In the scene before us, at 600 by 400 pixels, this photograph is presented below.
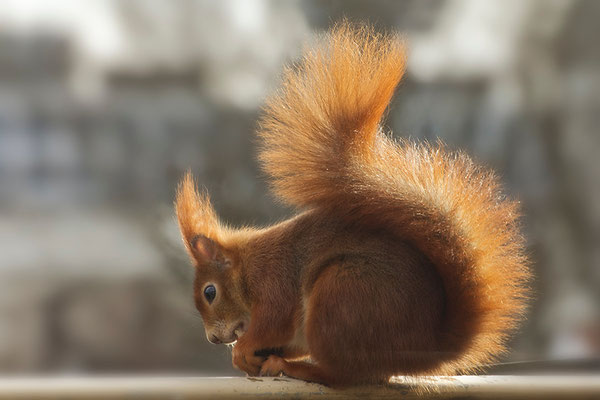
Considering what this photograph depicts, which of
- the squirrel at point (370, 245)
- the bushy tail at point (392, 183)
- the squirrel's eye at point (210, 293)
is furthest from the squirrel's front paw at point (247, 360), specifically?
the bushy tail at point (392, 183)

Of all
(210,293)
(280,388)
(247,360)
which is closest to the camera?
(280,388)

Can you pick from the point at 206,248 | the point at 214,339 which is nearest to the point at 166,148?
the point at 206,248

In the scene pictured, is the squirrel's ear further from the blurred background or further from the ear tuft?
the blurred background

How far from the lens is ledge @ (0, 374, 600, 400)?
35.3 inches

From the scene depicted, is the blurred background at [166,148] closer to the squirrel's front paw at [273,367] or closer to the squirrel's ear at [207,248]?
the squirrel's ear at [207,248]

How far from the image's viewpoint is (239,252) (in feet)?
3.88

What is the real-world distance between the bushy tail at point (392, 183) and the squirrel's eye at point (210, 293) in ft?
0.73

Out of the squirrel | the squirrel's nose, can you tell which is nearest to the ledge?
the squirrel

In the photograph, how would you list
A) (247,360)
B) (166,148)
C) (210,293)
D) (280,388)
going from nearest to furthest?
(280,388) < (247,360) < (210,293) < (166,148)

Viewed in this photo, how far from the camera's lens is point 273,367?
1.04 m

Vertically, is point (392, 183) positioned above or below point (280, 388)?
above

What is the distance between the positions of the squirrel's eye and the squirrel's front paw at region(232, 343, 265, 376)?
0.40 feet

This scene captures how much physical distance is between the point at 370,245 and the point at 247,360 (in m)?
0.25

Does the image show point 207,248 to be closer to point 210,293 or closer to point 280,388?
point 210,293
